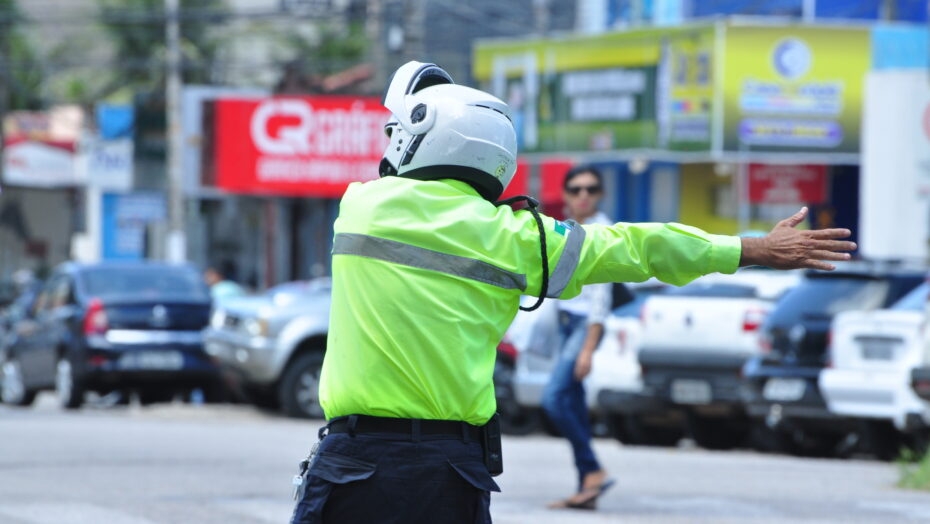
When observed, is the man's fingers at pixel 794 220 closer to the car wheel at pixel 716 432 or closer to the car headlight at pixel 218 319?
the car wheel at pixel 716 432

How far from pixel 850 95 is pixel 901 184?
30.7 feet

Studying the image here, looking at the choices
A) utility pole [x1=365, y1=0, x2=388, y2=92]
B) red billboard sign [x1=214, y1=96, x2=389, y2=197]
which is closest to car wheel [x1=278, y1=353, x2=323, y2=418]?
red billboard sign [x1=214, y1=96, x2=389, y2=197]

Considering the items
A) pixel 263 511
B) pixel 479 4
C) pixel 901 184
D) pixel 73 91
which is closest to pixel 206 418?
pixel 901 184

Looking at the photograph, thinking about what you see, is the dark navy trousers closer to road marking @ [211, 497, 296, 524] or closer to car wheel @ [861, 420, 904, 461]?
road marking @ [211, 497, 296, 524]

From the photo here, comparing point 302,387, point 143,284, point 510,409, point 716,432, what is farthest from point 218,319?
point 716,432

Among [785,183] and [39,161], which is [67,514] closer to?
[785,183]

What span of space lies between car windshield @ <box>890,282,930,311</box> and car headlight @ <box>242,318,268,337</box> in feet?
21.8

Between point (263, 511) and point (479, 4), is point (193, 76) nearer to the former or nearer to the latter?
point (479, 4)

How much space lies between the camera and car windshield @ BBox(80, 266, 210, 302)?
19.5 metres

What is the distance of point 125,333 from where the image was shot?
19125 millimetres

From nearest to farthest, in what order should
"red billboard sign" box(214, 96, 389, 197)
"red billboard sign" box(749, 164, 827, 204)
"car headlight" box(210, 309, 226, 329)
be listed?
1. "car headlight" box(210, 309, 226, 329)
2. "red billboard sign" box(749, 164, 827, 204)
3. "red billboard sign" box(214, 96, 389, 197)

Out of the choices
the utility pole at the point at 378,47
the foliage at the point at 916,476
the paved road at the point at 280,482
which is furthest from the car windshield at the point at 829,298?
the utility pole at the point at 378,47

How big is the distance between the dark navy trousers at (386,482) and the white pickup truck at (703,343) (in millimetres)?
10084

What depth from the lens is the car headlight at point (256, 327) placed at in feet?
58.7
